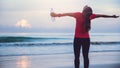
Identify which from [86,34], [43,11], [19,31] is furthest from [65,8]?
[86,34]

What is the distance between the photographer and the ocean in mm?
8552

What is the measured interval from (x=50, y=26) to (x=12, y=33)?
75 centimetres

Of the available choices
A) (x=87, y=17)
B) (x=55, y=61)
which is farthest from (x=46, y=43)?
(x=87, y=17)

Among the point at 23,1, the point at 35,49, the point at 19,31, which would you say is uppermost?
the point at 23,1

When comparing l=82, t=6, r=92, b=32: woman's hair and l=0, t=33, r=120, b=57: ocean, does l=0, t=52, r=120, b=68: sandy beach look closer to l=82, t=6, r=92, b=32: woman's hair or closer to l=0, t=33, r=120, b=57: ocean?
l=0, t=33, r=120, b=57: ocean

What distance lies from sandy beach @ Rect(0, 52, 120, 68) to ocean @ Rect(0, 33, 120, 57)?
24 cm

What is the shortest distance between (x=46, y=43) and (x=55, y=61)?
61.1 inches

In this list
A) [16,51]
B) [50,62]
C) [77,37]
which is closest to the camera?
[77,37]

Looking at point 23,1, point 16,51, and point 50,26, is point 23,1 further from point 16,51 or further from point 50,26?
point 16,51

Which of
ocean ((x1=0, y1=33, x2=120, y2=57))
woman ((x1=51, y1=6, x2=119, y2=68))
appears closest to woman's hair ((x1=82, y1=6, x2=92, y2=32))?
woman ((x1=51, y1=6, x2=119, y2=68))

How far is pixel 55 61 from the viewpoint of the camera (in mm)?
8133

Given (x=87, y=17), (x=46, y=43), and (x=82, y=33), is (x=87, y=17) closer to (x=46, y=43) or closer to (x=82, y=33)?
(x=82, y=33)

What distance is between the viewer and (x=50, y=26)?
26.7 feet

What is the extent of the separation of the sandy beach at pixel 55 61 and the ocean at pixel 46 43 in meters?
0.24
